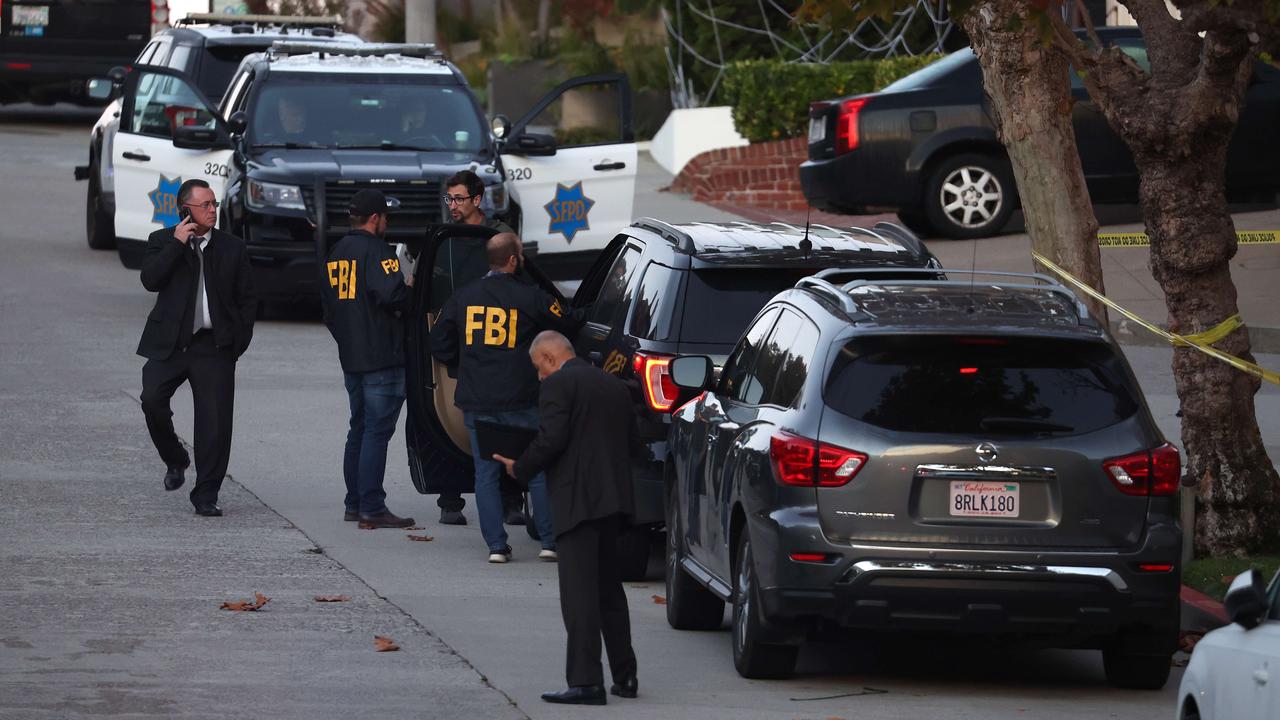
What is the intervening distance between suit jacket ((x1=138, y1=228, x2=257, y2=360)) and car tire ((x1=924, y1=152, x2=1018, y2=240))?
10951 mm

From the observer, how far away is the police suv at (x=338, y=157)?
1859 cm

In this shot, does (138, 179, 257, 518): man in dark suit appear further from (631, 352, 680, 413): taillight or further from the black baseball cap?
(631, 352, 680, 413): taillight

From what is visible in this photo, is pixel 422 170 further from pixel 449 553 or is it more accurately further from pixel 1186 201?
pixel 1186 201

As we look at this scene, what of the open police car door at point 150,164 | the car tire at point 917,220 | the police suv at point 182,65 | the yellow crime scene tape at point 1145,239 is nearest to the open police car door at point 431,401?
the yellow crime scene tape at point 1145,239

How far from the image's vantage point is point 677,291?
10.4m

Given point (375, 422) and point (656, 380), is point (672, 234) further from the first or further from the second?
point (375, 422)

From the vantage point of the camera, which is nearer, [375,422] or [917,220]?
[375,422]

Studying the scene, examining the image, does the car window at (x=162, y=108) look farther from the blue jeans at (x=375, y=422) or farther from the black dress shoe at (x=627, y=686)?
the black dress shoe at (x=627, y=686)

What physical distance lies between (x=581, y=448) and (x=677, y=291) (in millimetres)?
2186

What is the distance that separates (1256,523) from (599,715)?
428 centimetres

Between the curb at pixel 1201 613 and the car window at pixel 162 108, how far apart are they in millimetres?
11923

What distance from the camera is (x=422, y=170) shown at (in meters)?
18.8

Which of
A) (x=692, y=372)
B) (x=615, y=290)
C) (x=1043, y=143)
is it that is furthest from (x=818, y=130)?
(x=692, y=372)

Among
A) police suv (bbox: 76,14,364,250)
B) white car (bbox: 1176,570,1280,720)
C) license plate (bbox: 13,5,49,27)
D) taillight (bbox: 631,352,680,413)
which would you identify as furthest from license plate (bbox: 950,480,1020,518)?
license plate (bbox: 13,5,49,27)
